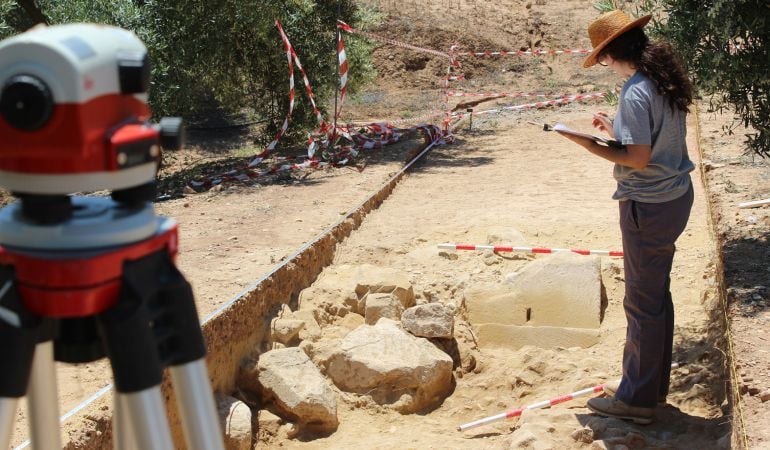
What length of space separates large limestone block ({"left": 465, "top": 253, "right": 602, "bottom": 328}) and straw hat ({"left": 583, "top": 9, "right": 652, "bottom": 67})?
2.82 meters

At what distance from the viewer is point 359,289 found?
703 cm

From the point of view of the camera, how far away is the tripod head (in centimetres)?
150

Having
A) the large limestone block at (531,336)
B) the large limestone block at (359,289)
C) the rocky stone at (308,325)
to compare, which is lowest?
the large limestone block at (531,336)

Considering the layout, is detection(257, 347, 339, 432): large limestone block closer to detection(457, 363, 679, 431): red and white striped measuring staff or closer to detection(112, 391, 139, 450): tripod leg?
detection(457, 363, 679, 431): red and white striped measuring staff

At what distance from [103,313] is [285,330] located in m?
4.72

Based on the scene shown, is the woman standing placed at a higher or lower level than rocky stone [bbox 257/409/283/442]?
higher

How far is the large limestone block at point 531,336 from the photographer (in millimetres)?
6516

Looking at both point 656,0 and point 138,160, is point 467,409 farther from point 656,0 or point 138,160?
point 138,160

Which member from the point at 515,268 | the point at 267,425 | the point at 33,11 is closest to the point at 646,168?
the point at 267,425

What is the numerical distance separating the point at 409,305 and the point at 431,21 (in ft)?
59.7

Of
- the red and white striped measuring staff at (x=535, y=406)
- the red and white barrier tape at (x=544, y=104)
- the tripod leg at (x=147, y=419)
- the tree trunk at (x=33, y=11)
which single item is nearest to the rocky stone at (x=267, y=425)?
the red and white striped measuring staff at (x=535, y=406)

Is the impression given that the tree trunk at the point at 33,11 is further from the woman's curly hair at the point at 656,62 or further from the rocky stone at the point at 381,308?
the woman's curly hair at the point at 656,62

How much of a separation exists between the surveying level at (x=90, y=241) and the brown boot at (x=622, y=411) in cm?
335

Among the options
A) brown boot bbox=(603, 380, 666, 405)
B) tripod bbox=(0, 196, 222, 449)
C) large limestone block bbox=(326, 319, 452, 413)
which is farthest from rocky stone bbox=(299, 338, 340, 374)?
tripod bbox=(0, 196, 222, 449)
